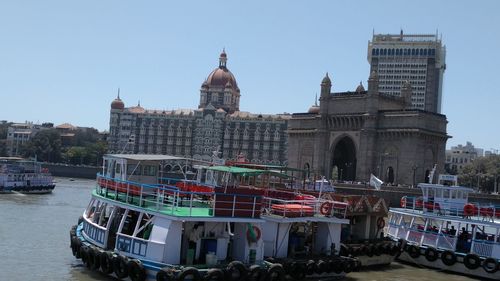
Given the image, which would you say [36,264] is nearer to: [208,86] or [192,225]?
[192,225]

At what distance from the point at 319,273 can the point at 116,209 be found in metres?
7.05

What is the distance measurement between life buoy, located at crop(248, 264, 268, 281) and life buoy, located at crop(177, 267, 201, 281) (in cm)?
184

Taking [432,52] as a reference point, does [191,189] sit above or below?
below

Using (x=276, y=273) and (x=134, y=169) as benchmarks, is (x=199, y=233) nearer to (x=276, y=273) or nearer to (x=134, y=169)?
(x=276, y=273)

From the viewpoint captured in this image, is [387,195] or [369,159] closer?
[387,195]

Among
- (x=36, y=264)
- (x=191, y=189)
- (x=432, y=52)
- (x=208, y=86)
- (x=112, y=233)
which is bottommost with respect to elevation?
(x=36, y=264)

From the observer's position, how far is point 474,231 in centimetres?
2711

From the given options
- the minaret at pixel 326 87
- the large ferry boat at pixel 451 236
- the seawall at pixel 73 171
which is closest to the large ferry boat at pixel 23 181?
the minaret at pixel 326 87

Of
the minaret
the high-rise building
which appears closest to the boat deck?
the minaret

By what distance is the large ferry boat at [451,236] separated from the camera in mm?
26391

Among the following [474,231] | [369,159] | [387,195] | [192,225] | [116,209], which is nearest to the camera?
[192,225]

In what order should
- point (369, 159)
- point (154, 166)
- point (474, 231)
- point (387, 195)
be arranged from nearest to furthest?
1. point (154, 166)
2. point (474, 231)
3. point (387, 195)
4. point (369, 159)

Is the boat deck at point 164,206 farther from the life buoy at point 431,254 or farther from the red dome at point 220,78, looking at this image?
the red dome at point 220,78

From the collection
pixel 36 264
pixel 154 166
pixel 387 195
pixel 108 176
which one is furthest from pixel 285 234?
pixel 387 195
